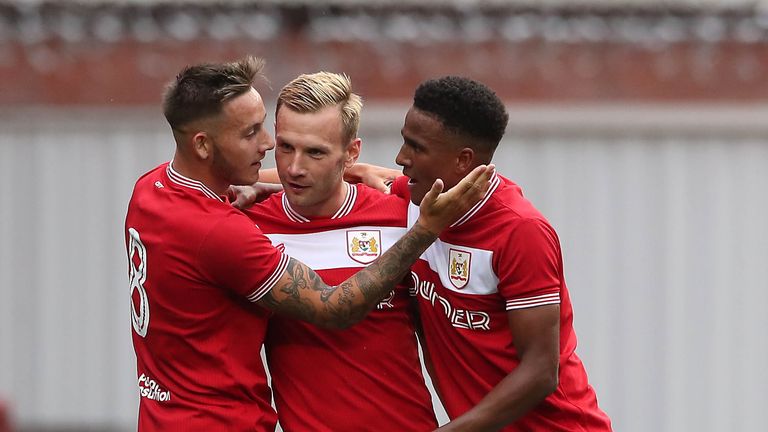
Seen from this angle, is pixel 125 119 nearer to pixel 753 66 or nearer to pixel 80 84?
pixel 80 84

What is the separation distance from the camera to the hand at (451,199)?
4348mm

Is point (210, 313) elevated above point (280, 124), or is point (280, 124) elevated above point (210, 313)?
point (280, 124)

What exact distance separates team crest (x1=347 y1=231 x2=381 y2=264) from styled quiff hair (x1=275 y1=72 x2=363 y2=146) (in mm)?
377

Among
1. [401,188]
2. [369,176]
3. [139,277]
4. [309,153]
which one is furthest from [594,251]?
[139,277]

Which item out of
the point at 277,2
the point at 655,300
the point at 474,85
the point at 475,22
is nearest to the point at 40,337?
the point at 277,2

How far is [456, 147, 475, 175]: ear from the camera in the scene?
461cm

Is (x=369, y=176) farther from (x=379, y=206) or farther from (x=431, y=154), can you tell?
(x=431, y=154)

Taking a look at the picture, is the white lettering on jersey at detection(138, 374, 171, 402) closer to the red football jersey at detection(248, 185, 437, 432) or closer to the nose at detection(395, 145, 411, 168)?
the red football jersey at detection(248, 185, 437, 432)

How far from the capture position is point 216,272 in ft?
14.7

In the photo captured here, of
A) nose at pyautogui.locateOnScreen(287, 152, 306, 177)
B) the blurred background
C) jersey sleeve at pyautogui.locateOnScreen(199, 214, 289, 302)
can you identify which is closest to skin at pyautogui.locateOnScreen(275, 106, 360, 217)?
nose at pyautogui.locateOnScreen(287, 152, 306, 177)

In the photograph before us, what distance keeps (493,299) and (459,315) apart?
0.17 meters

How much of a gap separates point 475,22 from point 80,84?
2.90m

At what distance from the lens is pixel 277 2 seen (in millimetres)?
8641

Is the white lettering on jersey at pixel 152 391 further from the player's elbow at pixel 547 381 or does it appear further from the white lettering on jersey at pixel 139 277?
the player's elbow at pixel 547 381
